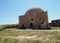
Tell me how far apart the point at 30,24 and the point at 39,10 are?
4.61 m

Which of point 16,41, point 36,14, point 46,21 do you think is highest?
point 36,14

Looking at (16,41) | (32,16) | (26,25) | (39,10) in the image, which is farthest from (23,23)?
(16,41)

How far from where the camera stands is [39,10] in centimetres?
2953

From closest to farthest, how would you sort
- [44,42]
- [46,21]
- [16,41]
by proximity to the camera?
[44,42], [16,41], [46,21]

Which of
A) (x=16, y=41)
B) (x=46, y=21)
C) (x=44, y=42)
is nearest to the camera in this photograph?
(x=44, y=42)

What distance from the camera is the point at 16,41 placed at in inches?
525

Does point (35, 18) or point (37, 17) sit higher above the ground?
point (37, 17)

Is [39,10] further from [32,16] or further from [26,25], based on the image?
[26,25]

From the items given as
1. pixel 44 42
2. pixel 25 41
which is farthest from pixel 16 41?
pixel 44 42

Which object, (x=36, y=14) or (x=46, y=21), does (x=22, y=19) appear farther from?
(x=46, y=21)

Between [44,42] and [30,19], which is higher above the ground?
[30,19]

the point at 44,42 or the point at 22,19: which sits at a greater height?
the point at 22,19

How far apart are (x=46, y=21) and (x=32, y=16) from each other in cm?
405

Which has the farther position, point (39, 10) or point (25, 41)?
point (39, 10)
